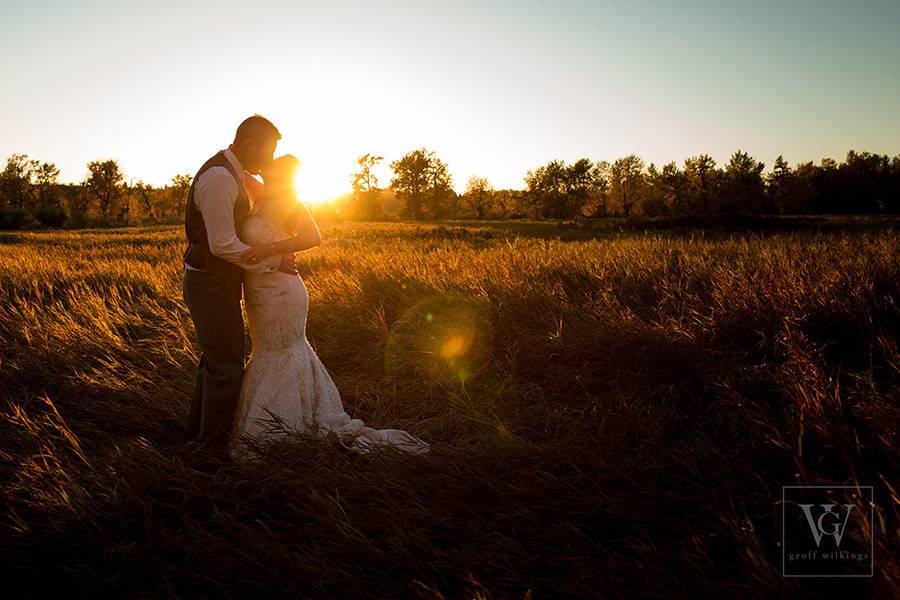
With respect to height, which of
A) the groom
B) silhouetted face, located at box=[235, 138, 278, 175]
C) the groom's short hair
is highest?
the groom's short hair

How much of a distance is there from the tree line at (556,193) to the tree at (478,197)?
8.0 inches

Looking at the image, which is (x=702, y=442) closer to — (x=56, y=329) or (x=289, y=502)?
(x=289, y=502)

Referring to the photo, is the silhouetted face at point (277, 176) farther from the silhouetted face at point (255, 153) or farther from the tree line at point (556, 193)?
the tree line at point (556, 193)

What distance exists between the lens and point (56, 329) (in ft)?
18.0

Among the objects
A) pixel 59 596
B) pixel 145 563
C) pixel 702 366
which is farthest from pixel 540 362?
pixel 59 596

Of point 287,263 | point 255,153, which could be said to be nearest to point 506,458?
point 287,263

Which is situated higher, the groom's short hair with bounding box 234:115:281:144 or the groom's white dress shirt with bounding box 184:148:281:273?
the groom's short hair with bounding box 234:115:281:144

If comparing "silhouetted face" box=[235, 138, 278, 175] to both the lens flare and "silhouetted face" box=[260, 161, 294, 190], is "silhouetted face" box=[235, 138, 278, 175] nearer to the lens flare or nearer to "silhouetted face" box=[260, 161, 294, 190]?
"silhouetted face" box=[260, 161, 294, 190]

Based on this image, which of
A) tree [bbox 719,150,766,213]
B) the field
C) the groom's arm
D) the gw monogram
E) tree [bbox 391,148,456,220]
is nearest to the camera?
the gw monogram

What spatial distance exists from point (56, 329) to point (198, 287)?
380cm

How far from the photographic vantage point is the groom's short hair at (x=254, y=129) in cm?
301

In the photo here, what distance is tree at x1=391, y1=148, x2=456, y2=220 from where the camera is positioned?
83.2 meters

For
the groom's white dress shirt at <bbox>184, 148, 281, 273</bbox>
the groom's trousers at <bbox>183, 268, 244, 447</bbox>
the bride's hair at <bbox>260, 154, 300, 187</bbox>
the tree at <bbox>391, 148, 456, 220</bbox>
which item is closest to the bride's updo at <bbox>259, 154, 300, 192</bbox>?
the bride's hair at <bbox>260, 154, 300, 187</bbox>

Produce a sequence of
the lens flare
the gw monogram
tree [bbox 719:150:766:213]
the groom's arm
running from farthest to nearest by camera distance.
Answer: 1. tree [bbox 719:150:766:213]
2. the lens flare
3. the groom's arm
4. the gw monogram
